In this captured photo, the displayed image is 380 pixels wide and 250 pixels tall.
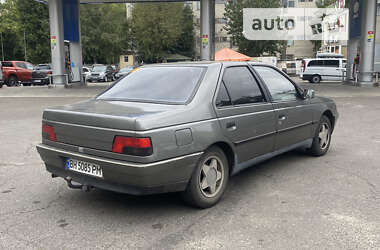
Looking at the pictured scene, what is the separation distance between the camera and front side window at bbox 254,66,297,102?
16.0 ft

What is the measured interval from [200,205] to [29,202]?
1.91 metres

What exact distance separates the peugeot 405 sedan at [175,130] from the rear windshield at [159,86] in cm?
1

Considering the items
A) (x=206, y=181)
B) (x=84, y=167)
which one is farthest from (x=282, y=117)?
(x=84, y=167)

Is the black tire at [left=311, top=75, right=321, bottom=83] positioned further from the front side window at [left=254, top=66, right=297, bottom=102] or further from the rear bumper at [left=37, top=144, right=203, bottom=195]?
the rear bumper at [left=37, top=144, right=203, bottom=195]

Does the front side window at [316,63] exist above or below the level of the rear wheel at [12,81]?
above

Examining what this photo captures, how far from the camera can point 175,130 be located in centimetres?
347

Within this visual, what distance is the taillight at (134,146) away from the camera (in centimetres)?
329

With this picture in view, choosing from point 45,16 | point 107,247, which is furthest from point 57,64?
point 45,16

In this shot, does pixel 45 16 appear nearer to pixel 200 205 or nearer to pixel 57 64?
pixel 57 64

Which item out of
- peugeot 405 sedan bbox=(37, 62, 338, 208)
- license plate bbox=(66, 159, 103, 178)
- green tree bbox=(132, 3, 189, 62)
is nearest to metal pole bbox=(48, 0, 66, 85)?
peugeot 405 sedan bbox=(37, 62, 338, 208)

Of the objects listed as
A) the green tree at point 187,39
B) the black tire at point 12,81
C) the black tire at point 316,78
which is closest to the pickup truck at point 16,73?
the black tire at point 12,81

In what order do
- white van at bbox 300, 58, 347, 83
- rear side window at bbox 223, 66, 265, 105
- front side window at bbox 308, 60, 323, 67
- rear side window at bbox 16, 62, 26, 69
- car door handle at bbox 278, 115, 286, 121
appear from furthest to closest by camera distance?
front side window at bbox 308, 60, 323, 67, white van at bbox 300, 58, 347, 83, rear side window at bbox 16, 62, 26, 69, car door handle at bbox 278, 115, 286, 121, rear side window at bbox 223, 66, 265, 105

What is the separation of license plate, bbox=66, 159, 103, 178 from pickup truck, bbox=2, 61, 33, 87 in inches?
996

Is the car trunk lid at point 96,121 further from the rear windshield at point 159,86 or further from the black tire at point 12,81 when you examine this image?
the black tire at point 12,81
